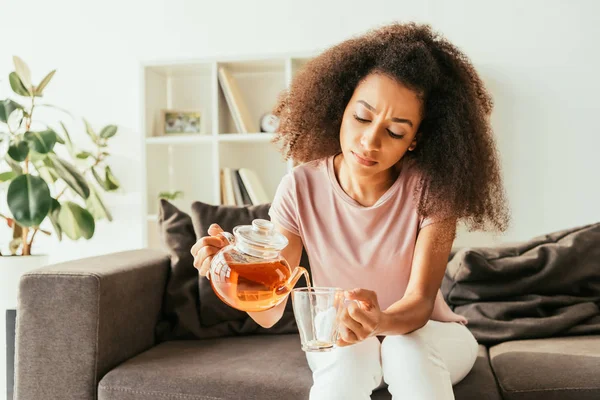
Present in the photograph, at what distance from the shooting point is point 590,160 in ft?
9.34

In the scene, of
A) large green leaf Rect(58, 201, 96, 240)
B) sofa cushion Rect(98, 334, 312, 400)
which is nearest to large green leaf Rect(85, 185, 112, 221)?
large green leaf Rect(58, 201, 96, 240)

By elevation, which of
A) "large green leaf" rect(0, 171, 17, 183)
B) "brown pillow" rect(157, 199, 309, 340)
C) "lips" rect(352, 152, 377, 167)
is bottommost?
"brown pillow" rect(157, 199, 309, 340)

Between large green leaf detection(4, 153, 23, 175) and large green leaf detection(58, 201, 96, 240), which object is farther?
large green leaf detection(58, 201, 96, 240)

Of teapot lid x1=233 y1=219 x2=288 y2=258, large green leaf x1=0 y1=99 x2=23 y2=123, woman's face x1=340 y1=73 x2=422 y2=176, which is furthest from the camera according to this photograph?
large green leaf x1=0 y1=99 x2=23 y2=123

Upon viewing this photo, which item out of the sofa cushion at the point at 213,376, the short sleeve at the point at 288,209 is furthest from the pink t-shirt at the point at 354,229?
the sofa cushion at the point at 213,376

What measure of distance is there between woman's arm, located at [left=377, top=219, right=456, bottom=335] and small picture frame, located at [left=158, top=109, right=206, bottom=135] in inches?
70.9

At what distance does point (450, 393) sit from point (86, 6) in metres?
2.75

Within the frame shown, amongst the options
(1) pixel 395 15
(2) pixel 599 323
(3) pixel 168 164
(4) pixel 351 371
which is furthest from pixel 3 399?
(1) pixel 395 15

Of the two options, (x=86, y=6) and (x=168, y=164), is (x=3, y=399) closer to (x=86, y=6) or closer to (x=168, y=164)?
(x=168, y=164)

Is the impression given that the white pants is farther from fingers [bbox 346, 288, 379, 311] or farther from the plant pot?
the plant pot

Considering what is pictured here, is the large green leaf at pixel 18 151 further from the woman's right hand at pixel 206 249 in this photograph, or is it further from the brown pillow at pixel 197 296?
the woman's right hand at pixel 206 249

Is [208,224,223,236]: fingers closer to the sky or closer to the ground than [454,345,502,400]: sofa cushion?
closer to the sky

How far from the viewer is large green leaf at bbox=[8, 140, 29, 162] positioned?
8.34ft

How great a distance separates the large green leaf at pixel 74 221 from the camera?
284 cm
